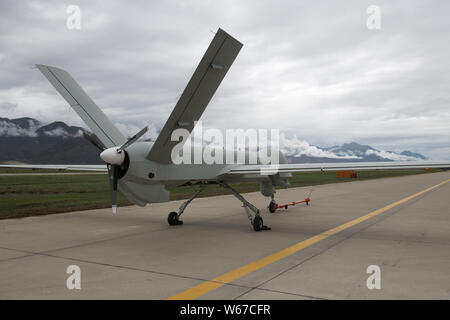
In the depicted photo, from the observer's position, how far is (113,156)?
28.2 feet

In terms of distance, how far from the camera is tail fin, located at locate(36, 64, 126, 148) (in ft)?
35.9

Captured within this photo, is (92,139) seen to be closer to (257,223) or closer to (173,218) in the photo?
(173,218)

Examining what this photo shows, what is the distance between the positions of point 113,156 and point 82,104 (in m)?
3.69

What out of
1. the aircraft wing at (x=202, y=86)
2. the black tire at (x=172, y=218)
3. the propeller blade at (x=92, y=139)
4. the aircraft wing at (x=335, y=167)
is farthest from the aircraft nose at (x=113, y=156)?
the black tire at (x=172, y=218)

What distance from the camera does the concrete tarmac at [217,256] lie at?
577 centimetres

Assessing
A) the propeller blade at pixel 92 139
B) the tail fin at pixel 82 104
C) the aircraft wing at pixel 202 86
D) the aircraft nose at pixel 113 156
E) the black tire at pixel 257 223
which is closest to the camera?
the aircraft wing at pixel 202 86

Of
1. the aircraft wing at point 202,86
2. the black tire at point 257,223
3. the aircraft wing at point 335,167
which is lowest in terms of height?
the black tire at point 257,223

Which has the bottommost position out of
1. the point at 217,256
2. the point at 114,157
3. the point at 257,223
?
the point at 217,256

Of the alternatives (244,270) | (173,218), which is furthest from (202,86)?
(173,218)

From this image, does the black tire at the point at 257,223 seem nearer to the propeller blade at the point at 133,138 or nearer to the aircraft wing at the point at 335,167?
the aircraft wing at the point at 335,167

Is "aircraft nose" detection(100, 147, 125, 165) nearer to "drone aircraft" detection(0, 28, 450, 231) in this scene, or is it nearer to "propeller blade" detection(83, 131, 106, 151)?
"drone aircraft" detection(0, 28, 450, 231)
